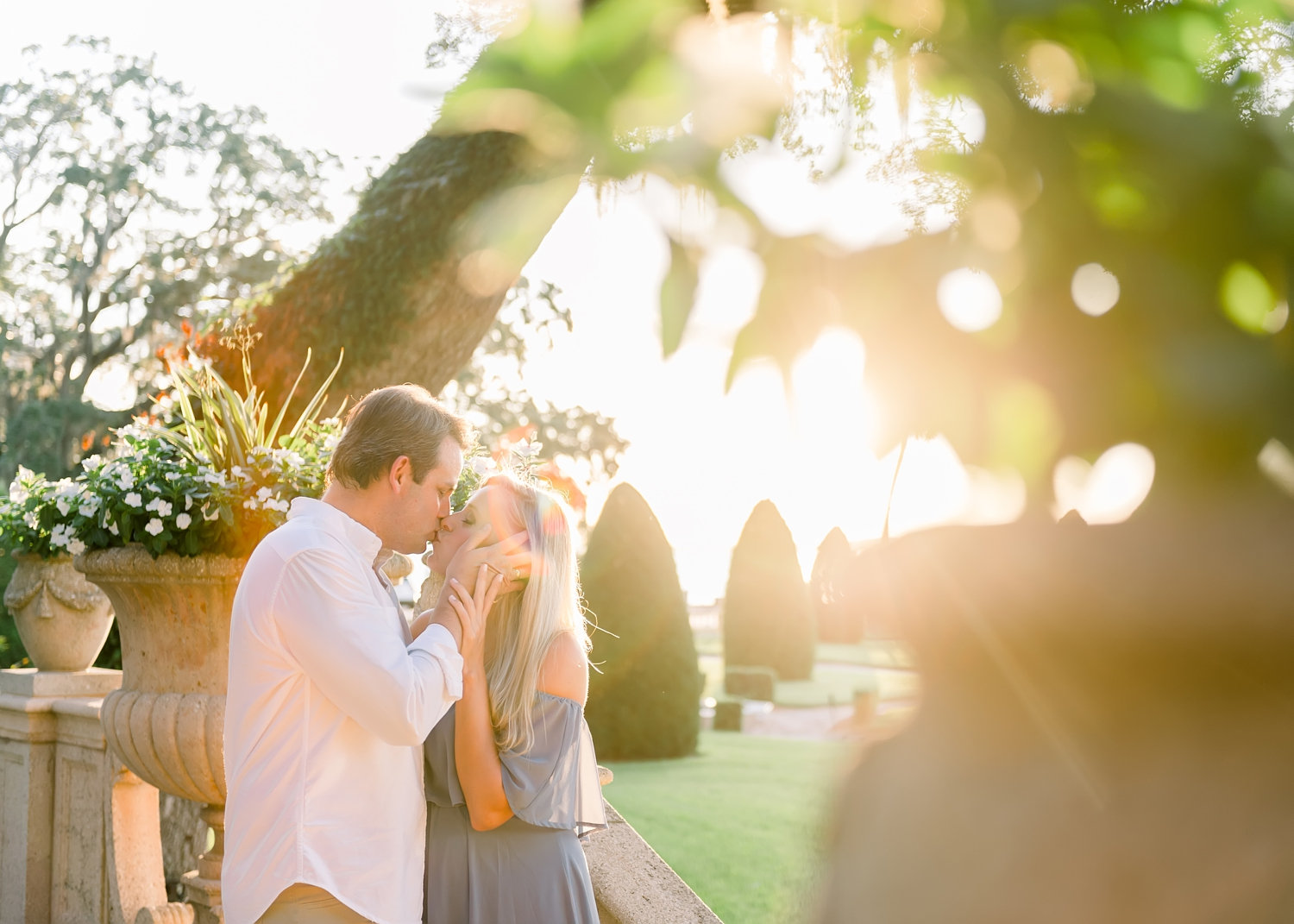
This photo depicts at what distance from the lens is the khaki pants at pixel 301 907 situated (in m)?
2.48

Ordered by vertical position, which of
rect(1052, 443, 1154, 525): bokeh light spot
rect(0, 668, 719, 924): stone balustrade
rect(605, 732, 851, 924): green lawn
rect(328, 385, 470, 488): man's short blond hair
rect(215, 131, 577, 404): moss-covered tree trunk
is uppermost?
rect(215, 131, 577, 404): moss-covered tree trunk

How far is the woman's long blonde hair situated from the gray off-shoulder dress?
0.07m

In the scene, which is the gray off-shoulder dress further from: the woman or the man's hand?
the man's hand

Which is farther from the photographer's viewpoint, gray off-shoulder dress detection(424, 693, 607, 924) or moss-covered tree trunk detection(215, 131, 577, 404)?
moss-covered tree trunk detection(215, 131, 577, 404)

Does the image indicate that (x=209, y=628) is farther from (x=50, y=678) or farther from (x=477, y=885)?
(x=50, y=678)

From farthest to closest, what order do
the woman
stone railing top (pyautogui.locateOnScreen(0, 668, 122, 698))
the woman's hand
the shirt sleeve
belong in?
stone railing top (pyautogui.locateOnScreen(0, 668, 122, 698)) < the woman < the woman's hand < the shirt sleeve

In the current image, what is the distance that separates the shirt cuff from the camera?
2523 millimetres

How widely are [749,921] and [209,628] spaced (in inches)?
255

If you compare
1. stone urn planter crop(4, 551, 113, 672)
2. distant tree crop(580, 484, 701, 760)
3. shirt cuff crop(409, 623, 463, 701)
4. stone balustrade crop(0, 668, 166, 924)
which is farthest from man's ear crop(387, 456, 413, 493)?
distant tree crop(580, 484, 701, 760)

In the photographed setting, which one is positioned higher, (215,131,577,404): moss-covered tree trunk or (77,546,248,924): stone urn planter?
(215,131,577,404): moss-covered tree trunk

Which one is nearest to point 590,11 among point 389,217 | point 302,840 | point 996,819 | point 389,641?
point 996,819

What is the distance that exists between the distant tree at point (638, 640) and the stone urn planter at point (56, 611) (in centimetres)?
897

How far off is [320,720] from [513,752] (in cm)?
63

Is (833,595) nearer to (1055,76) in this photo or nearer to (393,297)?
(1055,76)
